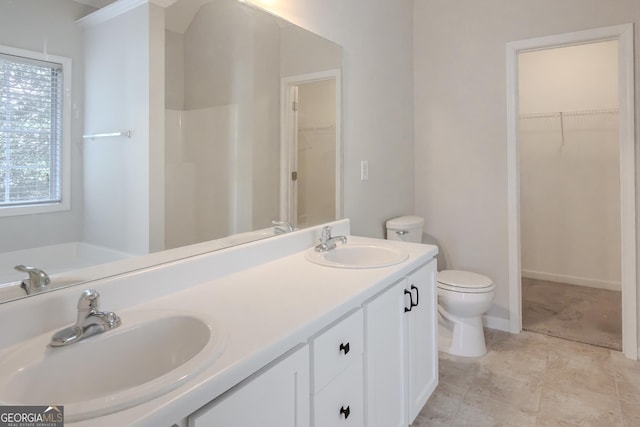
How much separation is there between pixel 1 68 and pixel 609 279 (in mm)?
4563

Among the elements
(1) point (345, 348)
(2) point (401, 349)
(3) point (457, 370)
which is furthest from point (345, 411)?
(3) point (457, 370)

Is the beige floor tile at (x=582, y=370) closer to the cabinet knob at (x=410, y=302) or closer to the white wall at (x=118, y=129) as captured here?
the cabinet knob at (x=410, y=302)

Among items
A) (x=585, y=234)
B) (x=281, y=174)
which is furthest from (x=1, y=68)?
(x=585, y=234)

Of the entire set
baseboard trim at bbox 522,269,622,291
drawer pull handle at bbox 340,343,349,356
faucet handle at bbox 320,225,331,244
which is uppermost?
faucet handle at bbox 320,225,331,244

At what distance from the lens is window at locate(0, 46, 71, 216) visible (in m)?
0.86

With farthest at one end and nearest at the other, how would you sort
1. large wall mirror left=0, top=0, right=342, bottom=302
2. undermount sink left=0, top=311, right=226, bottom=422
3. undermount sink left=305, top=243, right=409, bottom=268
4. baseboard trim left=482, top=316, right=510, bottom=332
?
baseboard trim left=482, top=316, right=510, bottom=332, undermount sink left=305, top=243, right=409, bottom=268, large wall mirror left=0, top=0, right=342, bottom=302, undermount sink left=0, top=311, right=226, bottom=422

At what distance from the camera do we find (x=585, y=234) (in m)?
3.63

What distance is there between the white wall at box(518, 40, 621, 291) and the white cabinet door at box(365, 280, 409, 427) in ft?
9.80

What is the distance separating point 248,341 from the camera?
80 cm

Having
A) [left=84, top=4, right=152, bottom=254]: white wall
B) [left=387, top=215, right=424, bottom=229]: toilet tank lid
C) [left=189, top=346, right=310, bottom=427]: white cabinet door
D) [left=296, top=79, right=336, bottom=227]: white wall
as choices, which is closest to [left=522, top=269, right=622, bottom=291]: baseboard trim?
[left=387, top=215, right=424, bottom=229]: toilet tank lid

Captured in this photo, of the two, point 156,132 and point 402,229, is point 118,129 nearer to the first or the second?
point 156,132

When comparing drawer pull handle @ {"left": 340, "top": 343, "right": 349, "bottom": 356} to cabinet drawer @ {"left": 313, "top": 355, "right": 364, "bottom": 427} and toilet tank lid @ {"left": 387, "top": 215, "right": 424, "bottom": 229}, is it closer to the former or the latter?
cabinet drawer @ {"left": 313, "top": 355, "right": 364, "bottom": 427}

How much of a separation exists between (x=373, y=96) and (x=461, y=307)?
147 cm

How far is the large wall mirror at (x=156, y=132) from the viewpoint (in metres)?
0.94
